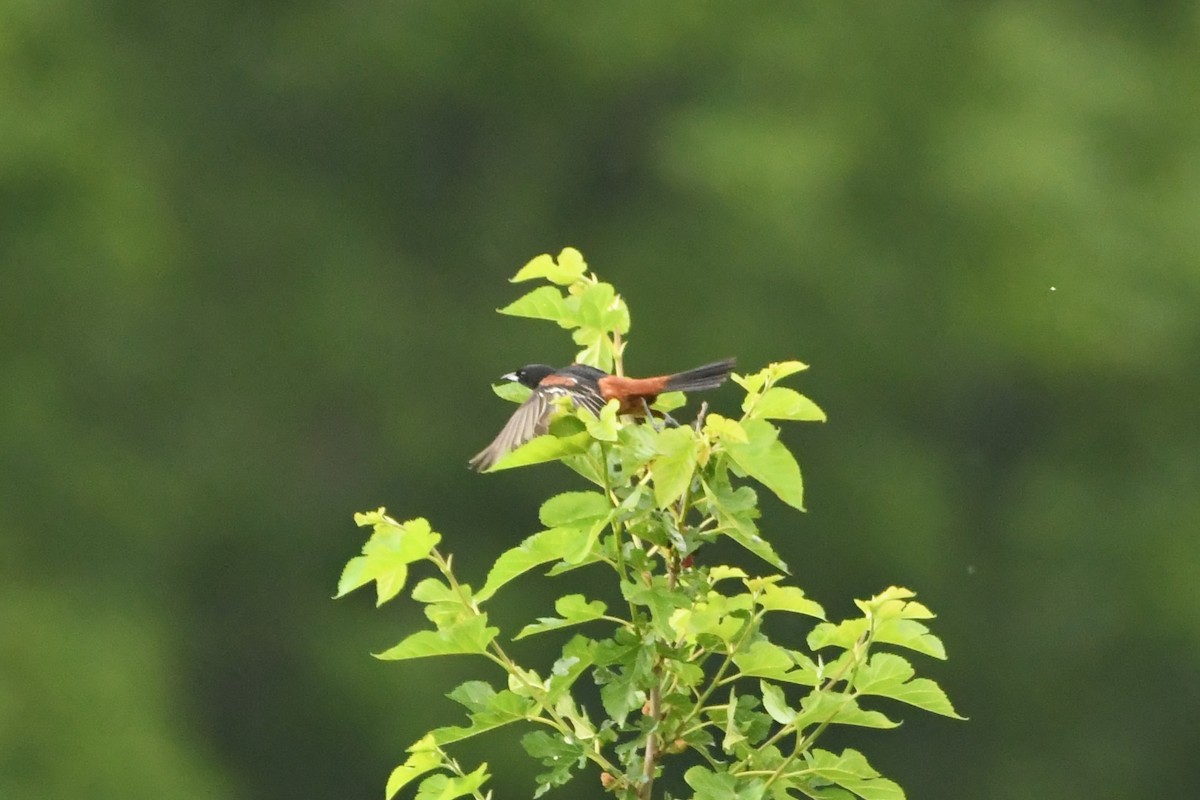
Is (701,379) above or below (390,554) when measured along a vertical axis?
above

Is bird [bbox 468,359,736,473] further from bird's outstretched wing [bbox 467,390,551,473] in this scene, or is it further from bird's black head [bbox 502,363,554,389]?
bird's black head [bbox 502,363,554,389]

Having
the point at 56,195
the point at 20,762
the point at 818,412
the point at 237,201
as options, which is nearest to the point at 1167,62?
the point at 237,201

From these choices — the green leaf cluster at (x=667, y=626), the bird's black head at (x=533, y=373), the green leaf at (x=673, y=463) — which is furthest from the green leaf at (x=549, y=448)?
the bird's black head at (x=533, y=373)

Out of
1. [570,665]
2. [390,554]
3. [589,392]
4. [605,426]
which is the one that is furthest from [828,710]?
[589,392]

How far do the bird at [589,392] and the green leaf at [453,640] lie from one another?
547 millimetres

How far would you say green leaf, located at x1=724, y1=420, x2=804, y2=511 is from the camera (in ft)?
9.04

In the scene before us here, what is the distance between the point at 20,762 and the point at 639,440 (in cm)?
1105

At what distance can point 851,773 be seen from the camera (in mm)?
2869

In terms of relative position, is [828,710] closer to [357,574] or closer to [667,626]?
[667,626]

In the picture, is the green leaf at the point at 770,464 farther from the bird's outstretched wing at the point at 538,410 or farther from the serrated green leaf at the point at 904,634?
the bird's outstretched wing at the point at 538,410

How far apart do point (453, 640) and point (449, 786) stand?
182 millimetres

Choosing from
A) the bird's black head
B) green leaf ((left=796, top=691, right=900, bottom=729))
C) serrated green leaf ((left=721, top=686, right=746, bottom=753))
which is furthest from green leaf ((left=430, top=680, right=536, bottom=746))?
the bird's black head

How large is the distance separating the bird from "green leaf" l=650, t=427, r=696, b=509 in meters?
0.55

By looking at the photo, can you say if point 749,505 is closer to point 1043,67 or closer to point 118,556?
point 118,556
